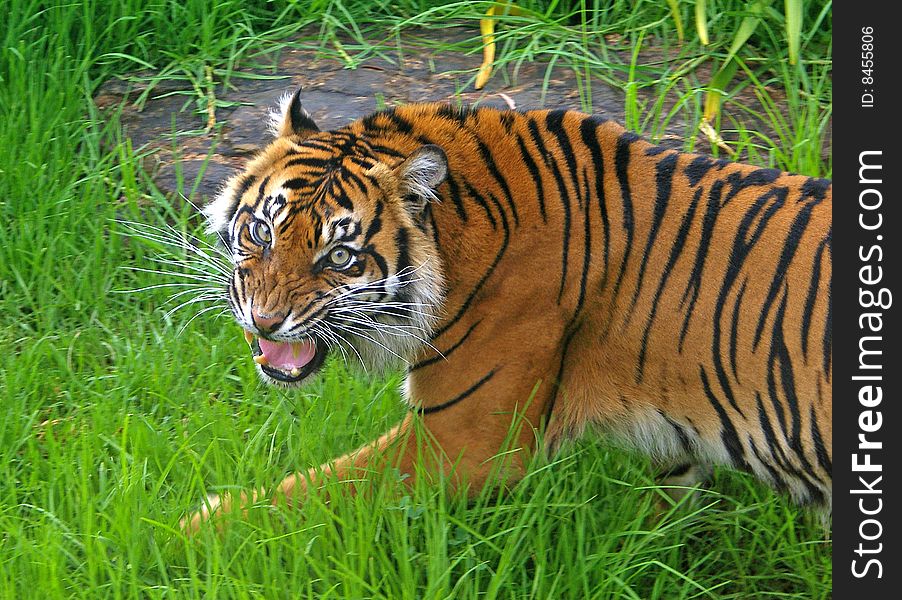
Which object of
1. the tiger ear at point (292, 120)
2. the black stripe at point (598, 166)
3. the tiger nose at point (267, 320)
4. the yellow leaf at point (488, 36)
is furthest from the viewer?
the yellow leaf at point (488, 36)

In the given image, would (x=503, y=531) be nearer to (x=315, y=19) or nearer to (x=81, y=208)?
(x=81, y=208)

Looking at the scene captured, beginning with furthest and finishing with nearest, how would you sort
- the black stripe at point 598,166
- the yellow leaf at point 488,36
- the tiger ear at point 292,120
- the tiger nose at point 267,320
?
the yellow leaf at point 488,36 < the tiger ear at point 292,120 < the black stripe at point 598,166 < the tiger nose at point 267,320

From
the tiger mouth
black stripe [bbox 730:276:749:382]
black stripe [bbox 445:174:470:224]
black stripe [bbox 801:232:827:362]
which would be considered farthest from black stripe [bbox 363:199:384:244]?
black stripe [bbox 801:232:827:362]

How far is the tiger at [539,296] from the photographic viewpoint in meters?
2.81

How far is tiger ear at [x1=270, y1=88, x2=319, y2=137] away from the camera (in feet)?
10.3

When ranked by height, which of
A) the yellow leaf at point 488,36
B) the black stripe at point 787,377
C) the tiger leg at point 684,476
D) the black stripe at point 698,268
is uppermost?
the yellow leaf at point 488,36

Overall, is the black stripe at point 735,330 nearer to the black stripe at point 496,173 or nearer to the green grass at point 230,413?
the green grass at point 230,413

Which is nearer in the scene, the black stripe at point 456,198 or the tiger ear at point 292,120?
the black stripe at point 456,198

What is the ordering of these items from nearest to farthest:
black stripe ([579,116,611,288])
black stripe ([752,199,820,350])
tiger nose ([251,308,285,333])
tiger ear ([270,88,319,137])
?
tiger nose ([251,308,285,333]) → black stripe ([752,199,820,350]) → black stripe ([579,116,611,288]) → tiger ear ([270,88,319,137])

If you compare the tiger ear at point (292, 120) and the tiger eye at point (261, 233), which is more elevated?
the tiger ear at point (292, 120)

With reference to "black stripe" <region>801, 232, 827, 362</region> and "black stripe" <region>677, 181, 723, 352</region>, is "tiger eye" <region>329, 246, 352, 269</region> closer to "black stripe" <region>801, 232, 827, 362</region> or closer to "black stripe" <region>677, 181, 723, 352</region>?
"black stripe" <region>677, 181, 723, 352</region>

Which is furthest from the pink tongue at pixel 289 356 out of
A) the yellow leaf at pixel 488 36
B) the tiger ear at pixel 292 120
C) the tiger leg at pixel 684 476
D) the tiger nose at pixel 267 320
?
the yellow leaf at pixel 488 36

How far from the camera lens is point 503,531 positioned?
2.73m

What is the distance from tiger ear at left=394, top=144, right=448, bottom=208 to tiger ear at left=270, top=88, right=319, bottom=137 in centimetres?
42
